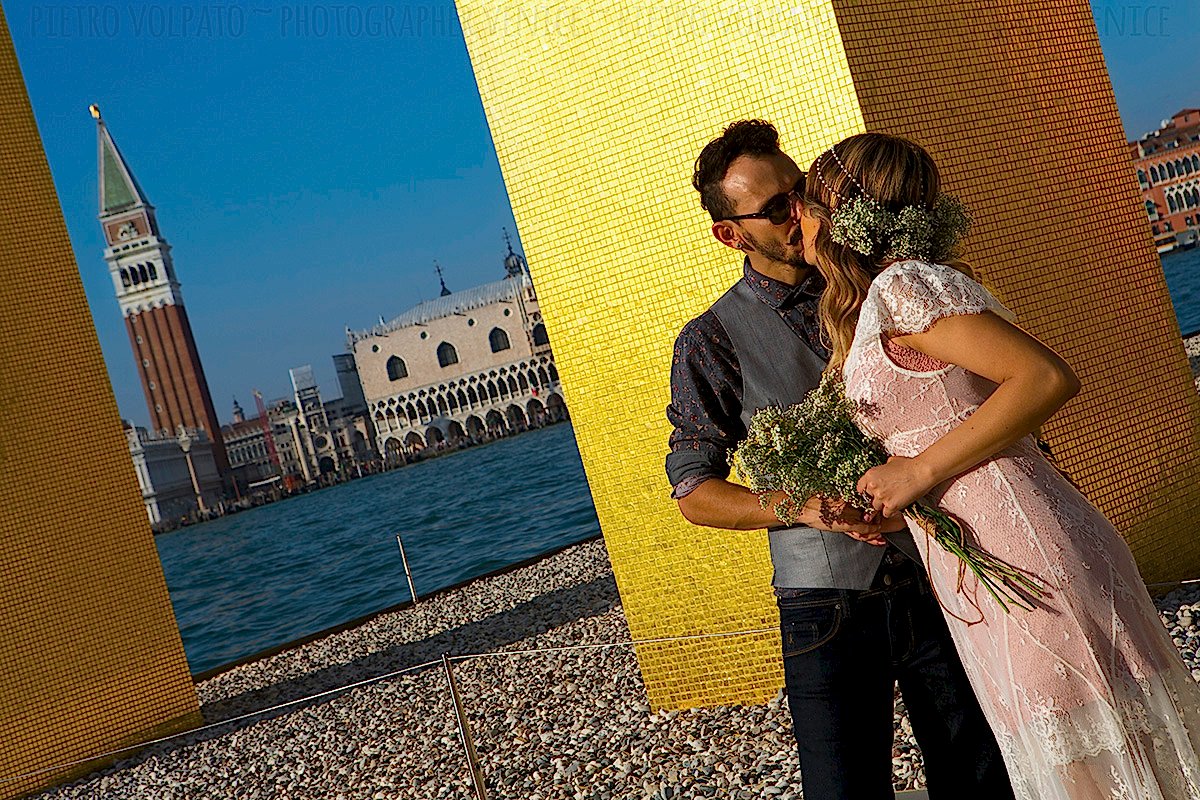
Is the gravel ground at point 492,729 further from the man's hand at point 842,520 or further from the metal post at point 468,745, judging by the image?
the man's hand at point 842,520

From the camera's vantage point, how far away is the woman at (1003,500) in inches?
58.3

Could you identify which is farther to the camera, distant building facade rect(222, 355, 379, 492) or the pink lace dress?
distant building facade rect(222, 355, 379, 492)

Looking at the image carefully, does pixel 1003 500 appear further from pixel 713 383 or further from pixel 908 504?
pixel 713 383

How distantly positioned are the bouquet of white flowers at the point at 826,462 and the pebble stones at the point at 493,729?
1946 millimetres

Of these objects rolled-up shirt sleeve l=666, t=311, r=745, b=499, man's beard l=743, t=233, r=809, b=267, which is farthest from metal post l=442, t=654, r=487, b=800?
man's beard l=743, t=233, r=809, b=267

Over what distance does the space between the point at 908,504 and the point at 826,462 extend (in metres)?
0.13

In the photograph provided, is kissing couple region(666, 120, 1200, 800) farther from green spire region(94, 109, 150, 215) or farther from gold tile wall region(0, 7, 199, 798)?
green spire region(94, 109, 150, 215)

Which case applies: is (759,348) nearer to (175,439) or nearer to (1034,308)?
(1034,308)

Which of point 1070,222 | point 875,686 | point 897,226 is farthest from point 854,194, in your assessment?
point 1070,222

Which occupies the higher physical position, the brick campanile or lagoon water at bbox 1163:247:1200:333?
the brick campanile

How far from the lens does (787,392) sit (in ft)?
5.97

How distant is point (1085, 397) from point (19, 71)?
640cm

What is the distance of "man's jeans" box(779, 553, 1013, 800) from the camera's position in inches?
68.8

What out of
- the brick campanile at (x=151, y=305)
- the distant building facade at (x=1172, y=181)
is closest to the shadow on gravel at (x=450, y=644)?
the brick campanile at (x=151, y=305)
